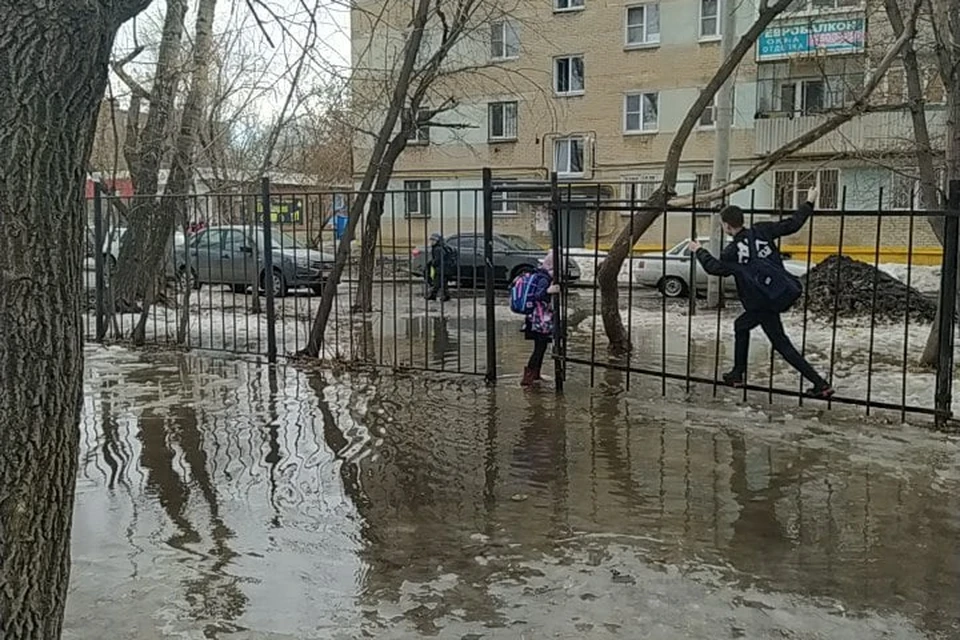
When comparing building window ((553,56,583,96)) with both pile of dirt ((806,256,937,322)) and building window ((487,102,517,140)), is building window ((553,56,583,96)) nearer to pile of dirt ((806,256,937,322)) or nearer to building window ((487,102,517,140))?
building window ((487,102,517,140))

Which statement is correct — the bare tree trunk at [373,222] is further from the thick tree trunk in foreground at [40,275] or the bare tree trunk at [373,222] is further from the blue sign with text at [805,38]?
the blue sign with text at [805,38]

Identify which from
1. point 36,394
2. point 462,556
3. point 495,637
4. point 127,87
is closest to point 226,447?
point 462,556

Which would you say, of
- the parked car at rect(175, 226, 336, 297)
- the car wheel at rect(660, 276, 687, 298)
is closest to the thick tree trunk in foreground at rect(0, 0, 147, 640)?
the parked car at rect(175, 226, 336, 297)

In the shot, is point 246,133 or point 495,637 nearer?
point 495,637

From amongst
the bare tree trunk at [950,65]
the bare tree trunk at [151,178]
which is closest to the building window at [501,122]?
the bare tree trunk at [151,178]

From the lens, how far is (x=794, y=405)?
716cm

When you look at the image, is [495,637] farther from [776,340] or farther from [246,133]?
[246,133]

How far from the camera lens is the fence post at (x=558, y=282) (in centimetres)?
731

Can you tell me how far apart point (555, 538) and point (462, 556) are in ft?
1.63

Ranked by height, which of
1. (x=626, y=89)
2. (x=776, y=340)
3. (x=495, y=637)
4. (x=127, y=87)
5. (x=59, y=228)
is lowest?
(x=495, y=637)

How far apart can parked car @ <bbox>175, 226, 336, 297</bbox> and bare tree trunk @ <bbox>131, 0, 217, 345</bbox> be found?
349 millimetres

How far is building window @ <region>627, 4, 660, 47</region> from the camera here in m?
28.3

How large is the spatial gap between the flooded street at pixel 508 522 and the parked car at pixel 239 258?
149 inches

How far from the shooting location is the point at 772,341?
7.28m
